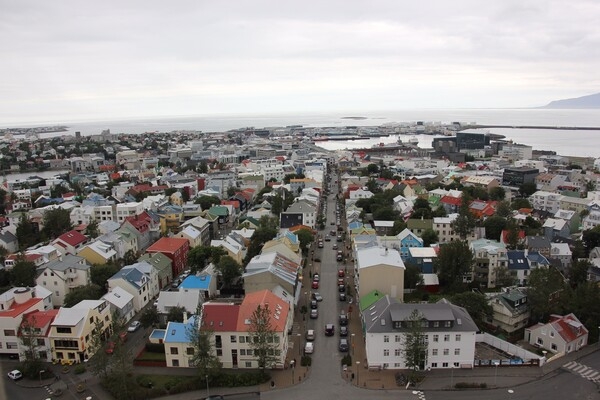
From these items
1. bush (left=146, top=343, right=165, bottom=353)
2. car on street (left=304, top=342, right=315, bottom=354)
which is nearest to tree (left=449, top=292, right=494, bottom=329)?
car on street (left=304, top=342, right=315, bottom=354)

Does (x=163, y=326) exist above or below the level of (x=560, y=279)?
below

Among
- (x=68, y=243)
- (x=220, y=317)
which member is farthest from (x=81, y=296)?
(x=68, y=243)

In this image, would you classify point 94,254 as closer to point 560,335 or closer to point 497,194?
point 560,335

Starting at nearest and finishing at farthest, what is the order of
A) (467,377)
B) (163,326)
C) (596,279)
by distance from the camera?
(467,377), (163,326), (596,279)

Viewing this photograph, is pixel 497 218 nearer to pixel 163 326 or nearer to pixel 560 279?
pixel 560 279

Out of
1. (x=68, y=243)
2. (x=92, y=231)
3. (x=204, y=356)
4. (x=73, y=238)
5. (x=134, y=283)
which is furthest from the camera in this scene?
(x=92, y=231)

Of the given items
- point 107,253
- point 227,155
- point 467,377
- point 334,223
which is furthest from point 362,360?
point 227,155

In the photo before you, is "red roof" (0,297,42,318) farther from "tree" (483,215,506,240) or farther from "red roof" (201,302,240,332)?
"tree" (483,215,506,240)
